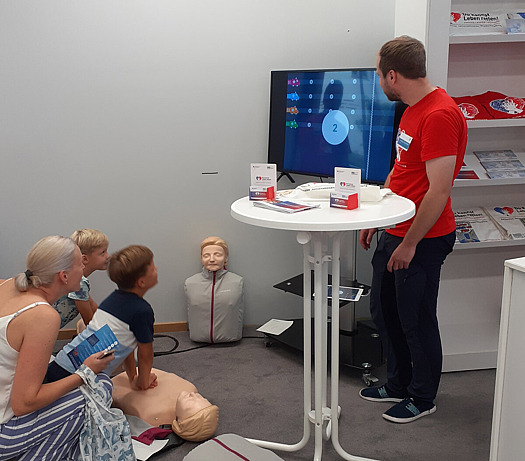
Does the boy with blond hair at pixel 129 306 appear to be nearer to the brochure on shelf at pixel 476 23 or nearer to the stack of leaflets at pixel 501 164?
the stack of leaflets at pixel 501 164

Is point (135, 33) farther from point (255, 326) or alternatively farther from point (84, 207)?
point (255, 326)

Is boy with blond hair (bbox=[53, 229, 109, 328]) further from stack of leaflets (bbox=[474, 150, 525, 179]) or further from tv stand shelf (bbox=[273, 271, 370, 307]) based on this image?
stack of leaflets (bbox=[474, 150, 525, 179])

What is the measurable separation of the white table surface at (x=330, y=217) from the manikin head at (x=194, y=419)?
922 mm

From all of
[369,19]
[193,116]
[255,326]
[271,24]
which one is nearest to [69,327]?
[255,326]

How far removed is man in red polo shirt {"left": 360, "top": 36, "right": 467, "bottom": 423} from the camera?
96.4 inches

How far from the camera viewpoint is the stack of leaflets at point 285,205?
218 centimetres

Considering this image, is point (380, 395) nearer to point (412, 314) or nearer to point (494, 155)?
point (412, 314)

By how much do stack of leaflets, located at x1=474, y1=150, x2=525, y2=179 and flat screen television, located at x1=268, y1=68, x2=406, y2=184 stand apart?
1.52 ft

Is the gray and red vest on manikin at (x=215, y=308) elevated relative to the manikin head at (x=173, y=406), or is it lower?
elevated

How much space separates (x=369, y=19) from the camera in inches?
144

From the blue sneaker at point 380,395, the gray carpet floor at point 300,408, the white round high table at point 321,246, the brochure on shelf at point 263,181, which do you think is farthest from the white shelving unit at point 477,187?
the brochure on shelf at point 263,181

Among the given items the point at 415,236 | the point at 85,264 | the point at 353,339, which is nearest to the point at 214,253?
the point at 85,264

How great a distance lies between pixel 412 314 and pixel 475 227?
0.71 m

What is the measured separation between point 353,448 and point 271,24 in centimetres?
230
